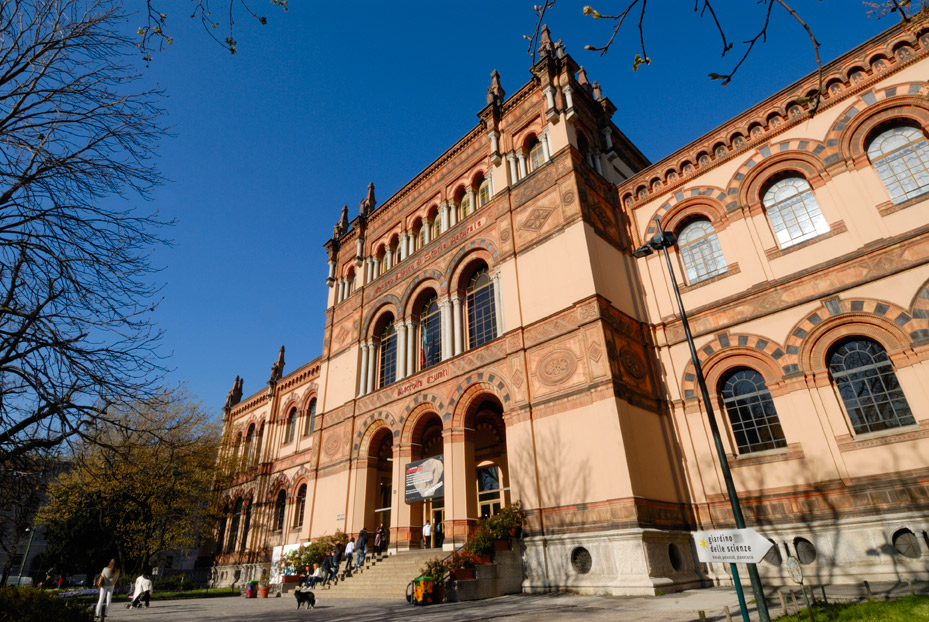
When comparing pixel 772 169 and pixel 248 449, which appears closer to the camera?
pixel 772 169

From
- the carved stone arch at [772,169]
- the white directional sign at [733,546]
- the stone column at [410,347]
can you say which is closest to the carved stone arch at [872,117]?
the carved stone arch at [772,169]

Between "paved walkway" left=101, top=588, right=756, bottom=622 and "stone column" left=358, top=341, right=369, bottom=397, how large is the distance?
10.2 m

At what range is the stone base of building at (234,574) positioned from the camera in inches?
1050

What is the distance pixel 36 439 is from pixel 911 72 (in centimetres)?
1929

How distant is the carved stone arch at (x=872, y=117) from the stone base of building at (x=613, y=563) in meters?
10.7

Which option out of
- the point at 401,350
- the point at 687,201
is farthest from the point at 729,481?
the point at 401,350

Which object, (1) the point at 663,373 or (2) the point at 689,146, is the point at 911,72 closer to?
(2) the point at 689,146

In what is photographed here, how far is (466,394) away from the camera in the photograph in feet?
55.4

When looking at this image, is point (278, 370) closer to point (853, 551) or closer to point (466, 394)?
point (466, 394)

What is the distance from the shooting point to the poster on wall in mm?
16531

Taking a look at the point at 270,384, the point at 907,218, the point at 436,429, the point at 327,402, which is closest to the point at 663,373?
the point at 907,218

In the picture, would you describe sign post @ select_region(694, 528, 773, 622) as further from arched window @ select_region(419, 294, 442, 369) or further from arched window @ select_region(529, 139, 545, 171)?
arched window @ select_region(529, 139, 545, 171)

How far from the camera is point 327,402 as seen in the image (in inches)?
936

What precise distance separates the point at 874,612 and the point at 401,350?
1652 cm
